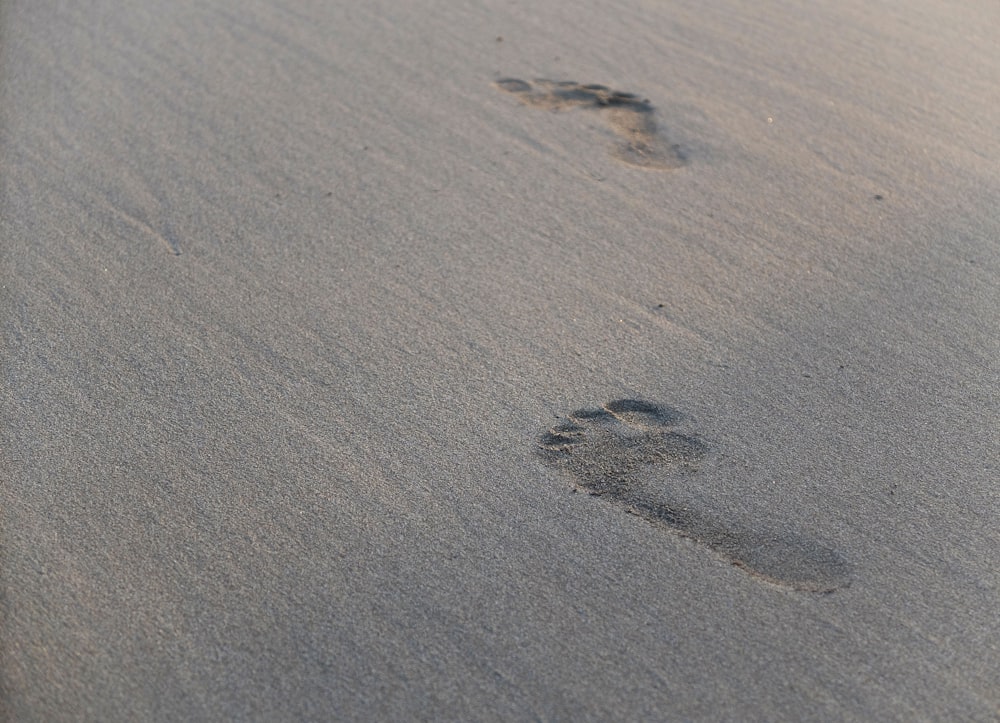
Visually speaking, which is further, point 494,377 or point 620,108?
point 620,108

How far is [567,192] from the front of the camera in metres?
3.57

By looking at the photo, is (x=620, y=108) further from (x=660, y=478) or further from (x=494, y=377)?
(x=660, y=478)

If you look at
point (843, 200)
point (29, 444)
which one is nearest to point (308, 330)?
point (29, 444)

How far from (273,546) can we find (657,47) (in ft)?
10.7

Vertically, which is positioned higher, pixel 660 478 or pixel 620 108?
pixel 620 108

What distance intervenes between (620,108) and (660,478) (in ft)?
7.01

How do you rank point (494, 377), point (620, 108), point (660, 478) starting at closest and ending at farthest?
1. point (660, 478)
2. point (494, 377)
3. point (620, 108)

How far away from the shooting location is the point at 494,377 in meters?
2.72

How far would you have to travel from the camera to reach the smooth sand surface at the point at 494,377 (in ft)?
6.48

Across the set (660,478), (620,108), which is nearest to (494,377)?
(660,478)

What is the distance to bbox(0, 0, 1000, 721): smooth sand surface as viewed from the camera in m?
1.97

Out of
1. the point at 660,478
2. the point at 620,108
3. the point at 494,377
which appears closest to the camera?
the point at 660,478

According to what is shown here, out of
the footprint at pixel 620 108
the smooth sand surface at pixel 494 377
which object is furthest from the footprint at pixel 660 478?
the footprint at pixel 620 108

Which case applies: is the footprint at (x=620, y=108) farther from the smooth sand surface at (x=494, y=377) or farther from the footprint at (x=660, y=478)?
the footprint at (x=660, y=478)
